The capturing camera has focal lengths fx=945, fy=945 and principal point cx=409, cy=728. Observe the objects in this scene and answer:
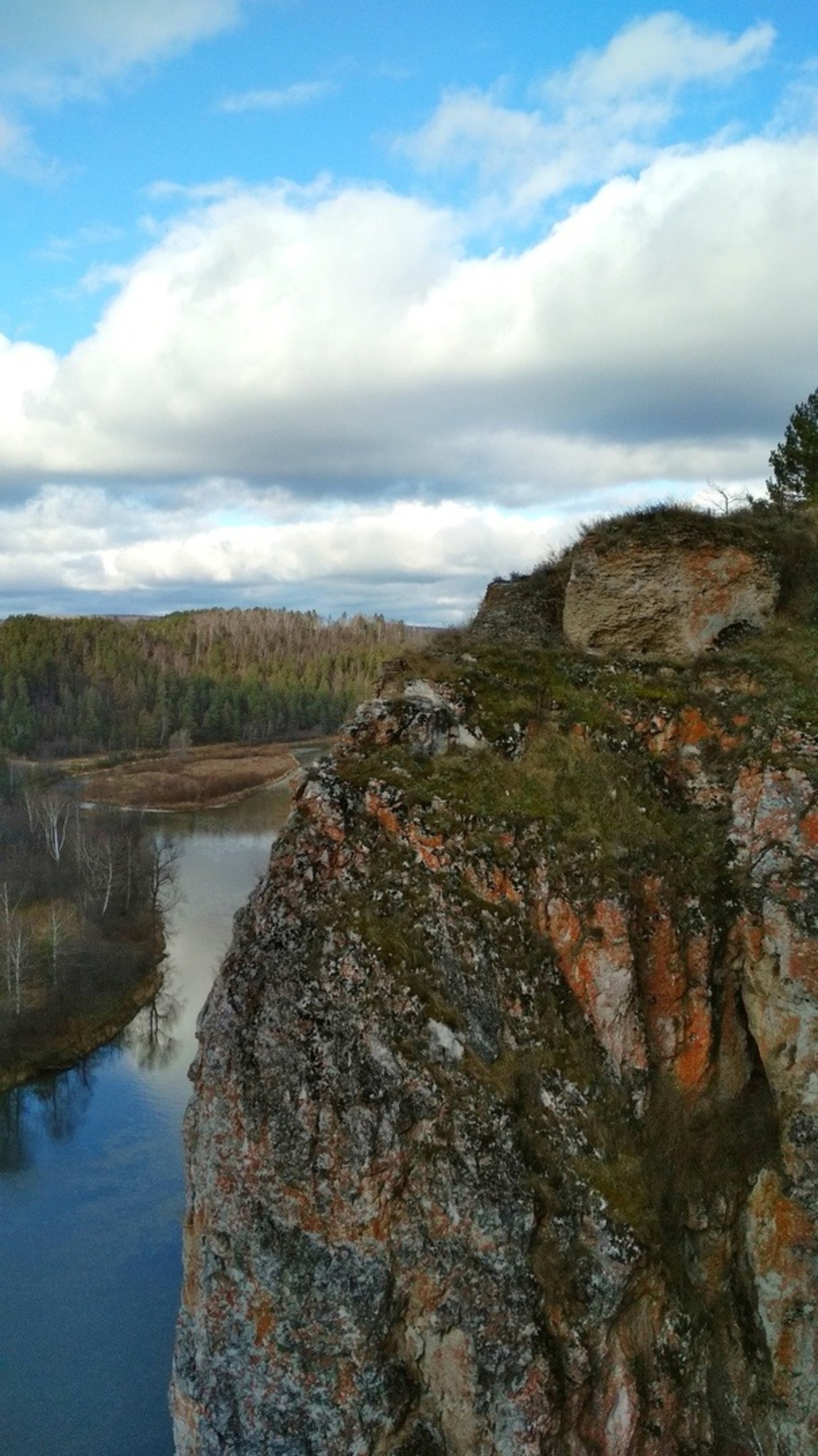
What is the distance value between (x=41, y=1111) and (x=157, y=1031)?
5019 millimetres

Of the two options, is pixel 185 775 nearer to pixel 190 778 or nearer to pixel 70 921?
pixel 190 778

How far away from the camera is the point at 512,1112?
8516mm

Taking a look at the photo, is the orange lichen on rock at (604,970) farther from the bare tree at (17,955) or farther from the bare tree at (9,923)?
the bare tree at (9,923)

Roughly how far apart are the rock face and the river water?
626 cm

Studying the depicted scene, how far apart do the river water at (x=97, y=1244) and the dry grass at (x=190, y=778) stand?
26.0 meters

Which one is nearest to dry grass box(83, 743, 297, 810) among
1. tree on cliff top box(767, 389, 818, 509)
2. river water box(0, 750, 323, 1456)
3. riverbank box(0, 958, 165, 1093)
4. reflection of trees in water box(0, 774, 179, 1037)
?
reflection of trees in water box(0, 774, 179, 1037)

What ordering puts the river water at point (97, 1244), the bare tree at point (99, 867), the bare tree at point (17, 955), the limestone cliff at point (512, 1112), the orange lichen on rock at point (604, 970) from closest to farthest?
the limestone cliff at point (512, 1112)
the orange lichen on rock at point (604, 970)
the river water at point (97, 1244)
the bare tree at point (17, 955)
the bare tree at point (99, 867)

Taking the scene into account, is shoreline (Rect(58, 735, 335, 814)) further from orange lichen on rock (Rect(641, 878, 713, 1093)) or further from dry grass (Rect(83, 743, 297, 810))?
orange lichen on rock (Rect(641, 878, 713, 1093))

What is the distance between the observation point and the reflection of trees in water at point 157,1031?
88.1ft

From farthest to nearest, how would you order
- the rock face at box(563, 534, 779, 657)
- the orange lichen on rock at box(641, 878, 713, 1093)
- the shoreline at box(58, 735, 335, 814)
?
the shoreline at box(58, 735, 335, 814), the rock face at box(563, 534, 779, 657), the orange lichen on rock at box(641, 878, 713, 1093)

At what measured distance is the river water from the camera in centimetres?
1432

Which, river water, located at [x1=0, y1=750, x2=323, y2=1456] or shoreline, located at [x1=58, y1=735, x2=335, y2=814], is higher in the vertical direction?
shoreline, located at [x1=58, y1=735, x2=335, y2=814]

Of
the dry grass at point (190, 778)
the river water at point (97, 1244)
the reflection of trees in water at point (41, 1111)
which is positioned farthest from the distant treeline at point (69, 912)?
the dry grass at point (190, 778)

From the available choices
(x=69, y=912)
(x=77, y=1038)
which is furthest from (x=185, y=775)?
(x=77, y=1038)
